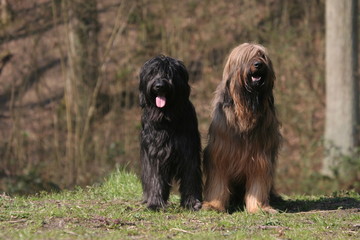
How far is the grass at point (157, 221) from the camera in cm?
553

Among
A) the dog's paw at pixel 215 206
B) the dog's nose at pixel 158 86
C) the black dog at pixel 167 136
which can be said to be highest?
the dog's nose at pixel 158 86

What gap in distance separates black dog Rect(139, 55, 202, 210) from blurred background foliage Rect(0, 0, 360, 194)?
521 centimetres

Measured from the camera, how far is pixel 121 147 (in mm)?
12672

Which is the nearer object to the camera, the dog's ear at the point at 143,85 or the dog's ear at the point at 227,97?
the dog's ear at the point at 227,97

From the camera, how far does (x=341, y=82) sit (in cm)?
1209

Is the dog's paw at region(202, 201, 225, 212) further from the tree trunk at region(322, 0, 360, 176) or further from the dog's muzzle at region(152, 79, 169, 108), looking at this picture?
the tree trunk at region(322, 0, 360, 176)

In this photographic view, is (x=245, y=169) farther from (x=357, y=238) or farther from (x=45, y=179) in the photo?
(x=45, y=179)

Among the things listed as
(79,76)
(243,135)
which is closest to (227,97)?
(243,135)

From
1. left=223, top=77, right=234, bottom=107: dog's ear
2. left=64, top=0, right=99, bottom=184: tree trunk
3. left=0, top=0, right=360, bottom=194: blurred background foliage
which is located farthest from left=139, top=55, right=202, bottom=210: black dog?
left=64, top=0, right=99, bottom=184: tree trunk

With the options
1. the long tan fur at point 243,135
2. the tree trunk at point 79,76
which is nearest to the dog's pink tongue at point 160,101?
the long tan fur at point 243,135

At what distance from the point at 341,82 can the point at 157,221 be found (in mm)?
6791

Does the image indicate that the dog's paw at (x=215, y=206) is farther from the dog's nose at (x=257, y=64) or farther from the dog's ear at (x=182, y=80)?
the dog's nose at (x=257, y=64)

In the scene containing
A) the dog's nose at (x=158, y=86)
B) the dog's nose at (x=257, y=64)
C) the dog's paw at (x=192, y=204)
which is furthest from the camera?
the dog's paw at (x=192, y=204)

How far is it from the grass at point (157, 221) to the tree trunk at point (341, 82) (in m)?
4.50
